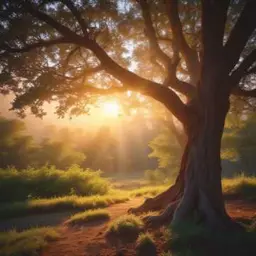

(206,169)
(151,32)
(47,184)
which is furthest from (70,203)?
(151,32)

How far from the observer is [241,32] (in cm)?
812

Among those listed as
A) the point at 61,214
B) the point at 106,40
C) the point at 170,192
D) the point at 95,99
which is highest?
the point at 106,40

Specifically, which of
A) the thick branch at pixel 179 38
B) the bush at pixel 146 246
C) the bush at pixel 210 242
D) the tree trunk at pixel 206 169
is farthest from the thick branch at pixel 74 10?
the bush at pixel 210 242

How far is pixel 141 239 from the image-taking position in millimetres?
6992

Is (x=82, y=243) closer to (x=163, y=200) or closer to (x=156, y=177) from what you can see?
(x=163, y=200)

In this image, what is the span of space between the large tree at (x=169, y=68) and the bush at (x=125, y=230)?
3.08 ft

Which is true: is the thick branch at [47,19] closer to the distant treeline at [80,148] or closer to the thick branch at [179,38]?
the thick branch at [179,38]

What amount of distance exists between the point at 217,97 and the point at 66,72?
5336mm

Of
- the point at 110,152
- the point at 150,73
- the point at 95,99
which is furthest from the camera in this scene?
the point at 110,152

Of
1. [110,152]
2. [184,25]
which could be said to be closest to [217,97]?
[184,25]

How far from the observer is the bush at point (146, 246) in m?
6.62

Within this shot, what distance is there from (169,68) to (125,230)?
4.91 meters

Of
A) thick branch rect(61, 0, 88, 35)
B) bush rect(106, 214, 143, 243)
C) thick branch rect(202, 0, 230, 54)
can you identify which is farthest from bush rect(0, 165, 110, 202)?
thick branch rect(202, 0, 230, 54)

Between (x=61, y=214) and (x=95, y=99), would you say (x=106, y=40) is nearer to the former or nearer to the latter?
(x=95, y=99)
